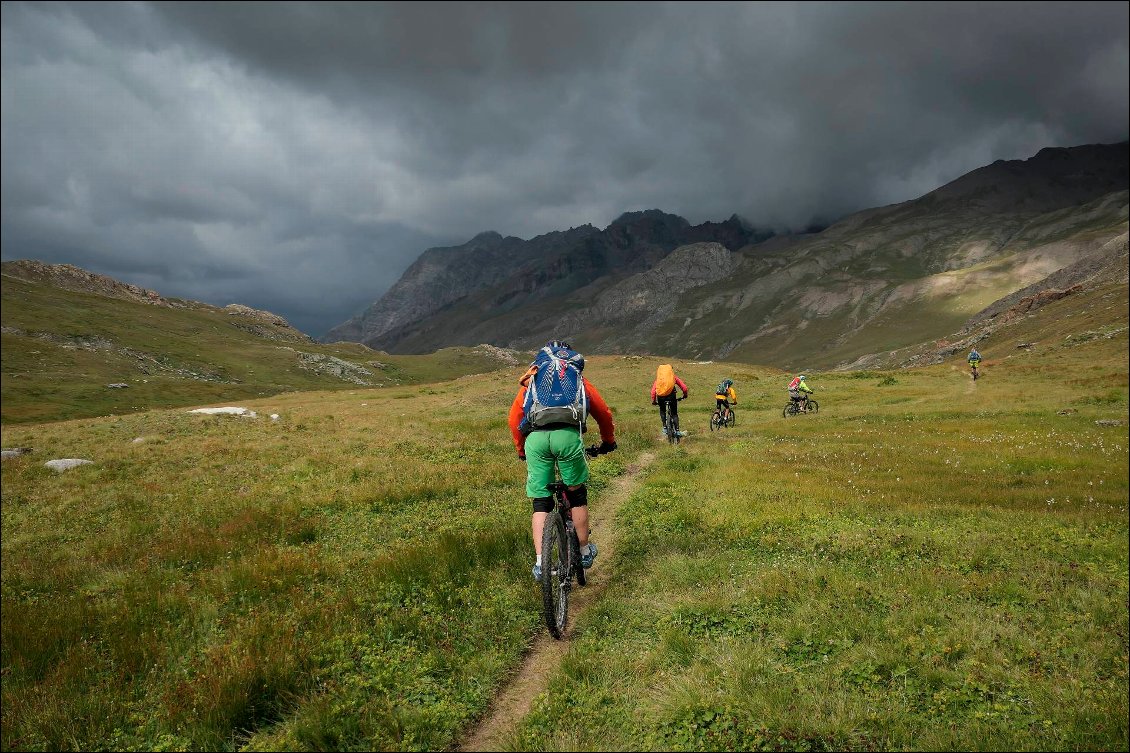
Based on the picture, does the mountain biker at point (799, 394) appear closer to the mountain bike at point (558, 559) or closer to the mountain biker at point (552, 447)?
the mountain bike at point (558, 559)

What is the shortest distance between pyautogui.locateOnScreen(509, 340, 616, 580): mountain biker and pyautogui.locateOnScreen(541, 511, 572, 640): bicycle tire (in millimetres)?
155

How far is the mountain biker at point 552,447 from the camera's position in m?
7.75

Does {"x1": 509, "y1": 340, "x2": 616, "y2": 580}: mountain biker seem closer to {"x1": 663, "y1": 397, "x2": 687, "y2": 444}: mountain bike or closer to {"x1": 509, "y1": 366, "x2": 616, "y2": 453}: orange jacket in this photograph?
{"x1": 509, "y1": 366, "x2": 616, "y2": 453}: orange jacket

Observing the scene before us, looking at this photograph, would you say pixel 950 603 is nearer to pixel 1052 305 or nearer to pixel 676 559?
pixel 676 559

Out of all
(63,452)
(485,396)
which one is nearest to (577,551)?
(63,452)

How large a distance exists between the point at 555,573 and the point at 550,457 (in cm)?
166

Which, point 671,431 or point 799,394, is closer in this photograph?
point 671,431

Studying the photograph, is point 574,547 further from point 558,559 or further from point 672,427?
point 672,427

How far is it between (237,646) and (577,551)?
4690 mm

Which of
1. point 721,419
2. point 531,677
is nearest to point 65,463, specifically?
point 531,677

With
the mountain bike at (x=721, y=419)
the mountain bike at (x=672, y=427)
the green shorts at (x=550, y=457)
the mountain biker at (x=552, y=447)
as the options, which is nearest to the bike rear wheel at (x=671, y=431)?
the mountain bike at (x=672, y=427)

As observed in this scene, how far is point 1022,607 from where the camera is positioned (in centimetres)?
674

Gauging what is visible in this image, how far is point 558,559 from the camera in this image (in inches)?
308

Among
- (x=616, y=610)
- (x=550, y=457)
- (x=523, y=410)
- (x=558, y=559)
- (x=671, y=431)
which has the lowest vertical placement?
(x=616, y=610)
